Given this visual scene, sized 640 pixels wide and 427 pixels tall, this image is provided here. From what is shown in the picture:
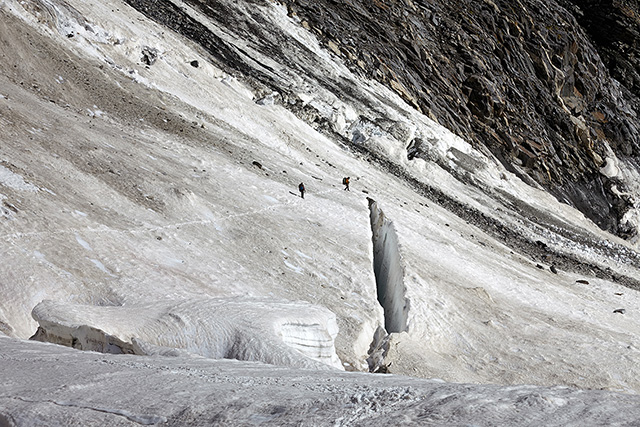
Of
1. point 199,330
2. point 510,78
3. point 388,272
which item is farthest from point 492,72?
point 199,330

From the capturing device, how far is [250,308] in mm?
10766

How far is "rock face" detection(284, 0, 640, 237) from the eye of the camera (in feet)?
146

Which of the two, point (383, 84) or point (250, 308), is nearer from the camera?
point (250, 308)

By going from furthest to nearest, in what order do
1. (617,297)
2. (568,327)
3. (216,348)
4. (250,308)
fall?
(617,297)
(568,327)
(250,308)
(216,348)

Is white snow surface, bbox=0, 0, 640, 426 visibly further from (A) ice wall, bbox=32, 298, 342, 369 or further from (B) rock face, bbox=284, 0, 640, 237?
(B) rock face, bbox=284, 0, 640, 237

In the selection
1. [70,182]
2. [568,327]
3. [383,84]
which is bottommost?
[70,182]

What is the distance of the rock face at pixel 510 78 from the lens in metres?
44.6

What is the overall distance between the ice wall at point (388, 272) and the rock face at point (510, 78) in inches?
857

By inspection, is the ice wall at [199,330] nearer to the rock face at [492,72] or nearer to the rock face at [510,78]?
the rock face at [492,72]

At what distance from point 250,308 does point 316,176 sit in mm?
16657

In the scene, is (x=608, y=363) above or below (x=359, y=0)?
below

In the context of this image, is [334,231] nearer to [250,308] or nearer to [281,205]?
[281,205]

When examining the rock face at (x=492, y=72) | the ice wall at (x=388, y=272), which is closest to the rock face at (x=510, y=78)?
the rock face at (x=492, y=72)

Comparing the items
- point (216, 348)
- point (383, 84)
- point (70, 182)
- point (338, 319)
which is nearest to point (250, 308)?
point (216, 348)
